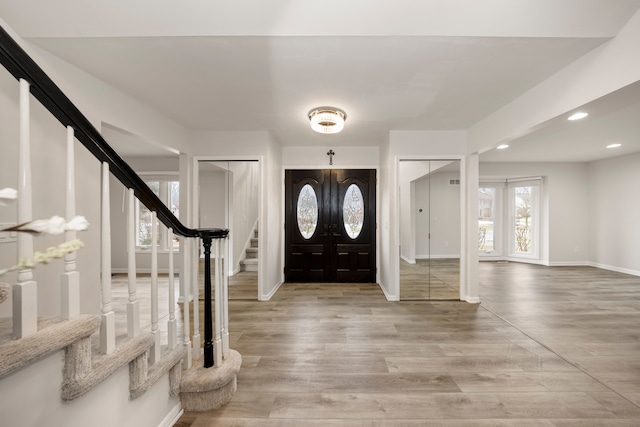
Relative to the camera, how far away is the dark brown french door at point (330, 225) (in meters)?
4.84

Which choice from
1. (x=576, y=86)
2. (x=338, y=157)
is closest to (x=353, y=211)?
(x=338, y=157)

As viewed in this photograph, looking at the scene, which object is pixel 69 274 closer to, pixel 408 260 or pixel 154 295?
pixel 154 295

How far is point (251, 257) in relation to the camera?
4.21 m

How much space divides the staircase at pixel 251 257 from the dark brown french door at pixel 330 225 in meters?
0.80

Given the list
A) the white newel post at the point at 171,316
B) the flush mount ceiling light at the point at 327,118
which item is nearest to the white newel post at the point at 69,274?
the white newel post at the point at 171,316

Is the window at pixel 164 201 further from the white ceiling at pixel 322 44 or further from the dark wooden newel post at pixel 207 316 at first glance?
the dark wooden newel post at pixel 207 316

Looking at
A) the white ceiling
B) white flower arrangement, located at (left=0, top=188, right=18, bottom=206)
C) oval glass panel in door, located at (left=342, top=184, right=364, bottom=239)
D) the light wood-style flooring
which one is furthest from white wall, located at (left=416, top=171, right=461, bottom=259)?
white flower arrangement, located at (left=0, top=188, right=18, bottom=206)

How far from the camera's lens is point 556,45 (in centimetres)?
192

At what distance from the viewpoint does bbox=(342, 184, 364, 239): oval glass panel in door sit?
484 centimetres

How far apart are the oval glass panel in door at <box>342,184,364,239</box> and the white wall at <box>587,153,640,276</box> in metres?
5.48

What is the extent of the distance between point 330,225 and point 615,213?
6.09m

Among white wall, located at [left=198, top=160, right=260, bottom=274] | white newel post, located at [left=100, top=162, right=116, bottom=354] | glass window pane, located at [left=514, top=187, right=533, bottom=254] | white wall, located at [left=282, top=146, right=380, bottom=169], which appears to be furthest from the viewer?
glass window pane, located at [left=514, top=187, right=533, bottom=254]

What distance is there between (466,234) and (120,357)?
158 inches

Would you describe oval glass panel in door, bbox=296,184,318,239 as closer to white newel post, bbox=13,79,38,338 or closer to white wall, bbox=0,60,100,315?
white wall, bbox=0,60,100,315
